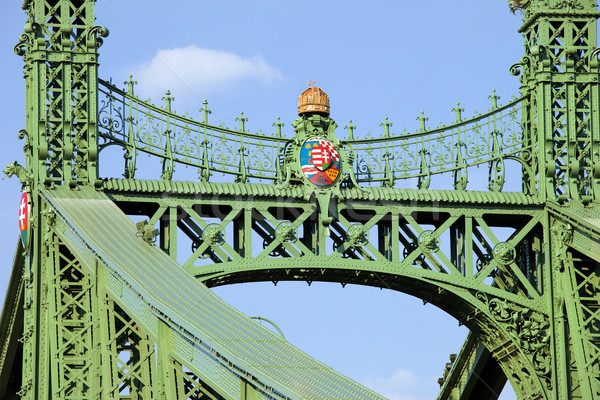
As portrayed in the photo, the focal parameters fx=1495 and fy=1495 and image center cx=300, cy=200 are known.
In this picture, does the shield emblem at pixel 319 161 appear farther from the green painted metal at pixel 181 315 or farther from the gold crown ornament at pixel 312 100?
the green painted metal at pixel 181 315

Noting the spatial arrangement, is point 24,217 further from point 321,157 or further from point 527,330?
point 527,330

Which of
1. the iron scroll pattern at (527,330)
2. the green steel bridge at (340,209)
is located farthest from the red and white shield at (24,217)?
the iron scroll pattern at (527,330)

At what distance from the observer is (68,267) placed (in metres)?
31.8

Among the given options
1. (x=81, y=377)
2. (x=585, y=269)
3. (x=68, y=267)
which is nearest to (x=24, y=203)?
(x=68, y=267)

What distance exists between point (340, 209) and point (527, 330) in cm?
551

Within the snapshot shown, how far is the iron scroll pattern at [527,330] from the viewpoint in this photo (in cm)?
3644

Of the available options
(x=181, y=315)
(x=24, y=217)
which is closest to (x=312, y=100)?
(x=24, y=217)

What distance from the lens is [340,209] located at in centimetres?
3575

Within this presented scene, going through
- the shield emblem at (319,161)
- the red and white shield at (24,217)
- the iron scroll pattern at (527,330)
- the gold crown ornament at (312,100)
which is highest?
the gold crown ornament at (312,100)

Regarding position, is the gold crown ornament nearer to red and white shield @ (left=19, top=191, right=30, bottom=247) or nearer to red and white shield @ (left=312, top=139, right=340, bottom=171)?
red and white shield @ (left=312, top=139, right=340, bottom=171)

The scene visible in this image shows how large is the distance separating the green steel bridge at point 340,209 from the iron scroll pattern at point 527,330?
0.04m

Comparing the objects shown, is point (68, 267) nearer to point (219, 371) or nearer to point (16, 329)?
point (16, 329)

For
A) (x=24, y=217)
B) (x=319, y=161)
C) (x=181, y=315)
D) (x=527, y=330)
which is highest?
(x=319, y=161)

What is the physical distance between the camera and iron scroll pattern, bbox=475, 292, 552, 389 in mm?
36438
